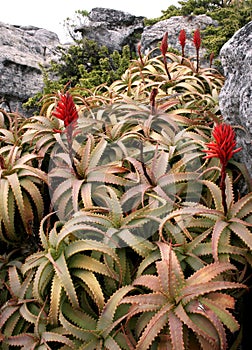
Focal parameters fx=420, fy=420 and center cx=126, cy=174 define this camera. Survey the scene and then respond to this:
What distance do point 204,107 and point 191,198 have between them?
1.09 meters

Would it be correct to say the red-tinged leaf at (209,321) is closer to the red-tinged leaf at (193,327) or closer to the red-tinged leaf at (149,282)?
the red-tinged leaf at (193,327)

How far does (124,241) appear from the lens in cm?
197

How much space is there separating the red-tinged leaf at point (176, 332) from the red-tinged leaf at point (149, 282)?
159 millimetres

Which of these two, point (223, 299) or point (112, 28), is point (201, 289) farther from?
point (112, 28)

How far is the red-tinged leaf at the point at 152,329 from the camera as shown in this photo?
163 centimetres

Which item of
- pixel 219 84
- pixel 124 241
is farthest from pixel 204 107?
pixel 124 241

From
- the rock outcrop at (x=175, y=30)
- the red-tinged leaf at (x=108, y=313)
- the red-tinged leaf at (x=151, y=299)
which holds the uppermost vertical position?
the rock outcrop at (x=175, y=30)

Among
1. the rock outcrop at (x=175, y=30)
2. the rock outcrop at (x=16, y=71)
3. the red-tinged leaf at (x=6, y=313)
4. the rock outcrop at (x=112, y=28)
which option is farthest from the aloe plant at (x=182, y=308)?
the rock outcrop at (x=112, y=28)

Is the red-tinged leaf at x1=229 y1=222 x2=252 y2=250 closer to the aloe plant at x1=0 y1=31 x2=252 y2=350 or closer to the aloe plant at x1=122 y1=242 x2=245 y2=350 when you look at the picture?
the aloe plant at x1=0 y1=31 x2=252 y2=350

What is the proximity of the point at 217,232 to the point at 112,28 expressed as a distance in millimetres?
5860

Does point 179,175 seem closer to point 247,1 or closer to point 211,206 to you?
point 211,206

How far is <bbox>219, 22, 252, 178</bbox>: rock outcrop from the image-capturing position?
2.22 metres

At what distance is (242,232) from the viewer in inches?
74.8

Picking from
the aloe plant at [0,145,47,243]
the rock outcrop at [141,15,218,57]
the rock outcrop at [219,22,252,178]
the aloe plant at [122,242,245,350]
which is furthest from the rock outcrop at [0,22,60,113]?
the aloe plant at [122,242,245,350]
